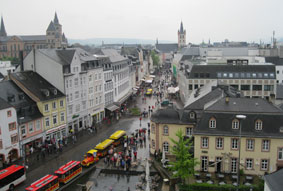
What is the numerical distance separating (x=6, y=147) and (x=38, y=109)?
807cm

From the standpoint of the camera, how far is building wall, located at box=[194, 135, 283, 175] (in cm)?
3394

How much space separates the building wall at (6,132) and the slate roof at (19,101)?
1.62m

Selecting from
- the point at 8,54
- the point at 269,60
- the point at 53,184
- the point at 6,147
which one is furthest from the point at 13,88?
A: the point at 8,54

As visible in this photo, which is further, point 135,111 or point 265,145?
point 135,111

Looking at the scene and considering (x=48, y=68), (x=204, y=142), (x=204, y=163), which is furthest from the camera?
(x=48, y=68)

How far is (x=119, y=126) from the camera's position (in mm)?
56312

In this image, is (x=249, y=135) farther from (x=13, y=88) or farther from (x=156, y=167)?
(x=13, y=88)

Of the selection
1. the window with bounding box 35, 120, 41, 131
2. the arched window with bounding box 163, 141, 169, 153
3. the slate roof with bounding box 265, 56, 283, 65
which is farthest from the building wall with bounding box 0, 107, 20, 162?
the slate roof with bounding box 265, 56, 283, 65

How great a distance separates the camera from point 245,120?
3472 cm

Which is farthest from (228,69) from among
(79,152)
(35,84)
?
(35,84)

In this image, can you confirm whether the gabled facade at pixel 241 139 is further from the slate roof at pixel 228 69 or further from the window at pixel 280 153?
the slate roof at pixel 228 69

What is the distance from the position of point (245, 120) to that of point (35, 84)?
30.7 meters

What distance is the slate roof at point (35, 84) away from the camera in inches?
1785

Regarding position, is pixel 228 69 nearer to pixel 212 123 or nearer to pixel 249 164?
pixel 212 123
